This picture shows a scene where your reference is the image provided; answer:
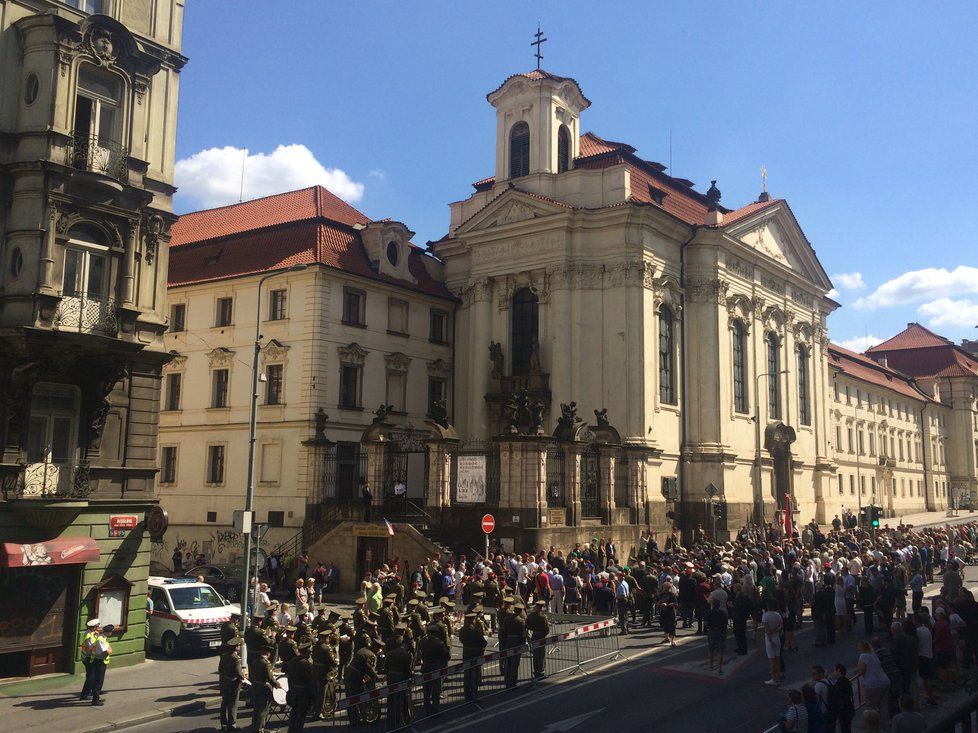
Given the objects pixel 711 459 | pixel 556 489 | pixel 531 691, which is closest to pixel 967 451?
pixel 711 459

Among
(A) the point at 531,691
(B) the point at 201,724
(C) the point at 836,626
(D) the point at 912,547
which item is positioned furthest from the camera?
(D) the point at 912,547

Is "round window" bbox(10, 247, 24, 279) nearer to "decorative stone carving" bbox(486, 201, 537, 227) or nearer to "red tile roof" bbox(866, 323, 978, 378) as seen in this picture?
"decorative stone carving" bbox(486, 201, 537, 227)

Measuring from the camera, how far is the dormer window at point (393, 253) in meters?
42.2

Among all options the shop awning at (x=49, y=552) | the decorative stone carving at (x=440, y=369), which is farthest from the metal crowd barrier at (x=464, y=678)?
the decorative stone carving at (x=440, y=369)

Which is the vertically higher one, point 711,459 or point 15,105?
point 15,105

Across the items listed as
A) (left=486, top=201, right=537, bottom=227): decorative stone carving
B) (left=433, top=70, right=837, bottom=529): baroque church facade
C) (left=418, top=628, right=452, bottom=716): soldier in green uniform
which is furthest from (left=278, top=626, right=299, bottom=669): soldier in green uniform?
(left=486, top=201, right=537, bottom=227): decorative stone carving

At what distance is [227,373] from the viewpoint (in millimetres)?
39906

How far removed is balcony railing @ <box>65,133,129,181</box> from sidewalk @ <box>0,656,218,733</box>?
11031 millimetres

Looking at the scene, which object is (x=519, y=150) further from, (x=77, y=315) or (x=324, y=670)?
(x=324, y=670)

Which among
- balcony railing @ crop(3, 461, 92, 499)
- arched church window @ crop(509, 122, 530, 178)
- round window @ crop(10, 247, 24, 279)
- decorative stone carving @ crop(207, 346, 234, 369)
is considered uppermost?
arched church window @ crop(509, 122, 530, 178)

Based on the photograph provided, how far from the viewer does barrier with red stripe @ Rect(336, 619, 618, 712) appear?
14.3 metres

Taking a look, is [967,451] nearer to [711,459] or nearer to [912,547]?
[711,459]

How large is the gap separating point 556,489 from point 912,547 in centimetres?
1234

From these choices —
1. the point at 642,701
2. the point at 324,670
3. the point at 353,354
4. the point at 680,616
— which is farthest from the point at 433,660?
the point at 353,354
